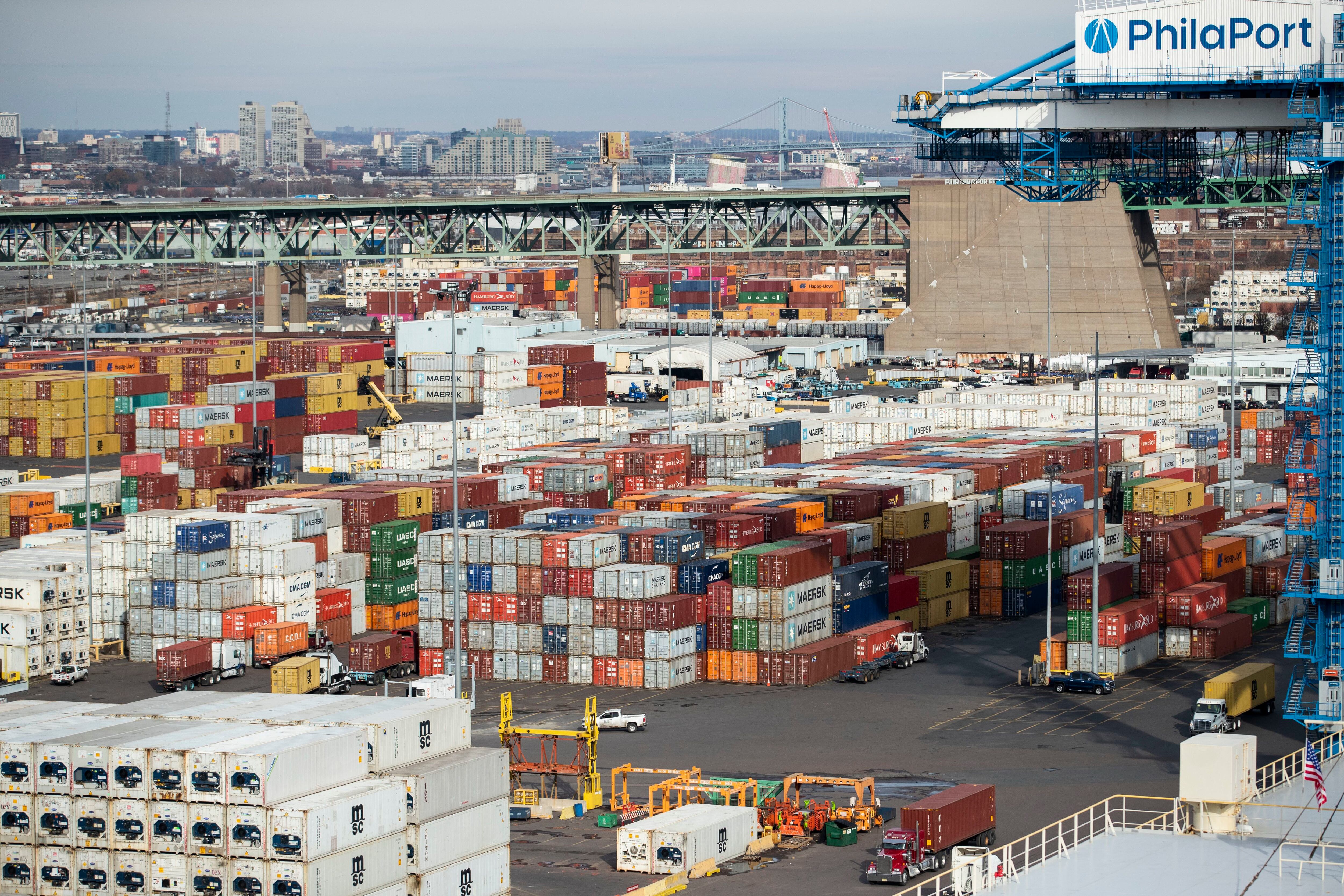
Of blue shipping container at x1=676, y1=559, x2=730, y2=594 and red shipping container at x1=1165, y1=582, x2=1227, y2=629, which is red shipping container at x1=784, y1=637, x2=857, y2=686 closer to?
blue shipping container at x1=676, y1=559, x2=730, y2=594

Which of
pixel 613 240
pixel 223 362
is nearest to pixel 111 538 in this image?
pixel 223 362

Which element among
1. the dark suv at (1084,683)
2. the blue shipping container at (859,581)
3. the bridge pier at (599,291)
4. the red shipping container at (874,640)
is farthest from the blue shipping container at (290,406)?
the bridge pier at (599,291)

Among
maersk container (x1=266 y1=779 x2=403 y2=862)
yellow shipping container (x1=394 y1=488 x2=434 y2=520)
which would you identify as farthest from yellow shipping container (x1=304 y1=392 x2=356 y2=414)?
maersk container (x1=266 y1=779 x2=403 y2=862)

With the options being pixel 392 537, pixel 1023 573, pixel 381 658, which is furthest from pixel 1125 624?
pixel 392 537

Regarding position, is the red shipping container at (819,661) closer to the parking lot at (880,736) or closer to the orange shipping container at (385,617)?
the parking lot at (880,736)

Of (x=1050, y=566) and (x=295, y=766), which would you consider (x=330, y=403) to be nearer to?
(x=1050, y=566)

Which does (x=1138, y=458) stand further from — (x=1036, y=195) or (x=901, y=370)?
(x=901, y=370)
